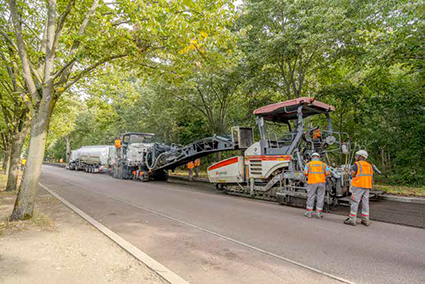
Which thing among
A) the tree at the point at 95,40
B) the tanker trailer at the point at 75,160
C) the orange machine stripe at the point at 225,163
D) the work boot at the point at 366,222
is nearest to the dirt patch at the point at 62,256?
the tree at the point at 95,40

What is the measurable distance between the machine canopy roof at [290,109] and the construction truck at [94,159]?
2055 cm

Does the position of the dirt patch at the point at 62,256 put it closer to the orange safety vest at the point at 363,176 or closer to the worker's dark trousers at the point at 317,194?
the worker's dark trousers at the point at 317,194

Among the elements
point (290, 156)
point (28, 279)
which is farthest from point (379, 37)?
point (28, 279)

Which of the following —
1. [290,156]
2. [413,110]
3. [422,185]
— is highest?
[413,110]

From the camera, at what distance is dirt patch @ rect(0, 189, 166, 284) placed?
3.50 meters

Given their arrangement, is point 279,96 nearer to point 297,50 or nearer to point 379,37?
point 297,50

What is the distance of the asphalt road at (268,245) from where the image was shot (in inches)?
146

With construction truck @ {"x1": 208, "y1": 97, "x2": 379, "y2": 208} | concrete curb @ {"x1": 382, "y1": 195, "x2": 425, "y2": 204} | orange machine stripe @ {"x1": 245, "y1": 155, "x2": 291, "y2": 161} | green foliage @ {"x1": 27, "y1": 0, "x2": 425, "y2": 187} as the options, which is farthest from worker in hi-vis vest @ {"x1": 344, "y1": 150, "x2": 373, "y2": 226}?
green foliage @ {"x1": 27, "y1": 0, "x2": 425, "y2": 187}

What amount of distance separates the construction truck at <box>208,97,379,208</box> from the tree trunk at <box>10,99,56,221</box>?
6.45m

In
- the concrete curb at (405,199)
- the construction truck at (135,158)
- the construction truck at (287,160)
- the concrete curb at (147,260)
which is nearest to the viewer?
the concrete curb at (147,260)

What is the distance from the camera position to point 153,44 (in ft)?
23.8

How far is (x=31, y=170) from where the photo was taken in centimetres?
619

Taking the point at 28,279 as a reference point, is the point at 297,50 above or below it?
above

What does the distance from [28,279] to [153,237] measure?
2.25 m
